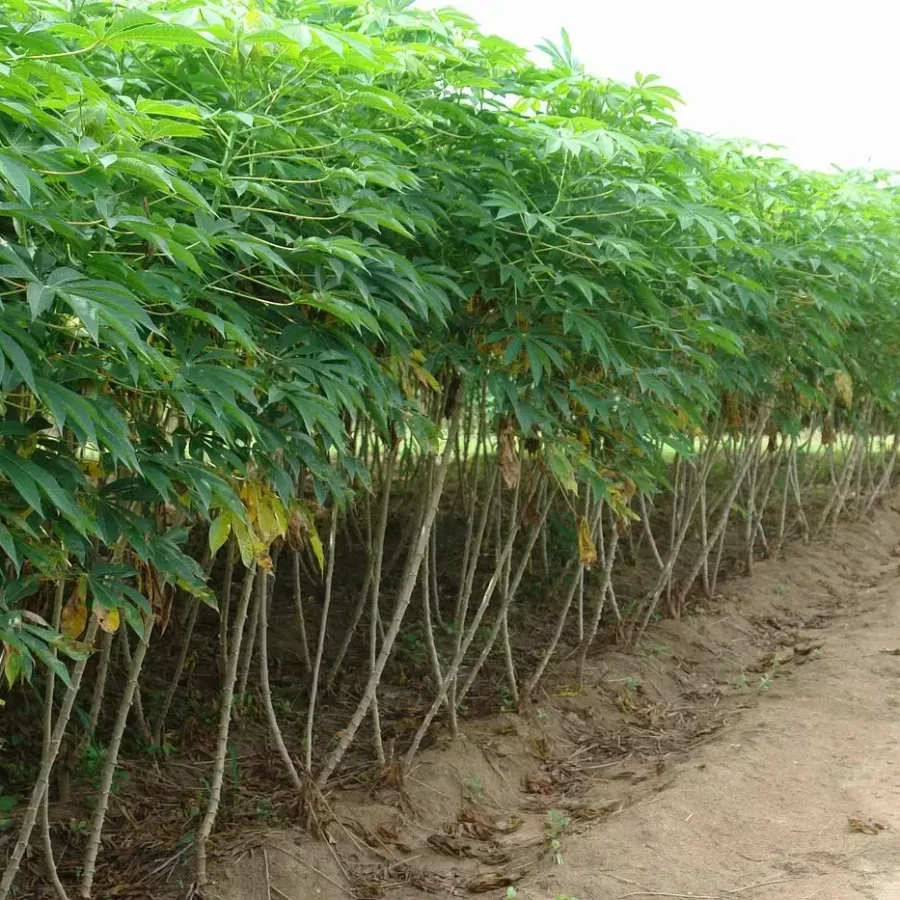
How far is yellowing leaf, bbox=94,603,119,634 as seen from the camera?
207cm

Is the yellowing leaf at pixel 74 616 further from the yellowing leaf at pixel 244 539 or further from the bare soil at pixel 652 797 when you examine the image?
the bare soil at pixel 652 797

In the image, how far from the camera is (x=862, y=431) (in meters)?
6.43

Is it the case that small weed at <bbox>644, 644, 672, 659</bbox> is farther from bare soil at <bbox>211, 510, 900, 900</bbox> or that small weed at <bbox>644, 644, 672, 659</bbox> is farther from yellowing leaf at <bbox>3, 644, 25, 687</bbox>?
yellowing leaf at <bbox>3, 644, 25, 687</bbox>

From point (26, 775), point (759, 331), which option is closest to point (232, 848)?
point (26, 775)

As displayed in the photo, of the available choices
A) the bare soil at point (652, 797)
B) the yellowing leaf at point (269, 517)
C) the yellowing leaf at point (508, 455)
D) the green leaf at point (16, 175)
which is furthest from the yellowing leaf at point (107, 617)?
the yellowing leaf at point (508, 455)

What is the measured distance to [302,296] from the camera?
214 cm

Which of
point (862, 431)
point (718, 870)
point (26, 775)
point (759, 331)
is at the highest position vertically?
point (759, 331)

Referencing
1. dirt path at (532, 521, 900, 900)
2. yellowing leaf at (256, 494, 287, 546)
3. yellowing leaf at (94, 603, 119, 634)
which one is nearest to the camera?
yellowing leaf at (94, 603, 119, 634)

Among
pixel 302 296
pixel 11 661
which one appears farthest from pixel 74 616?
pixel 302 296

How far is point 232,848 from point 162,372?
1696 millimetres

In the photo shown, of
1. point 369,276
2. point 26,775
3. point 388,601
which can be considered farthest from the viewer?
point 388,601

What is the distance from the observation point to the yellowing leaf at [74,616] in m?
2.13

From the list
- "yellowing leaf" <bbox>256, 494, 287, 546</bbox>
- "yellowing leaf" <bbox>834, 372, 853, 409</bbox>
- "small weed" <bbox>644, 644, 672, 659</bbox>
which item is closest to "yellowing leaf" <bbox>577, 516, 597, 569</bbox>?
"small weed" <bbox>644, 644, 672, 659</bbox>

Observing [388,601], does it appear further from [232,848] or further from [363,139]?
[363,139]
